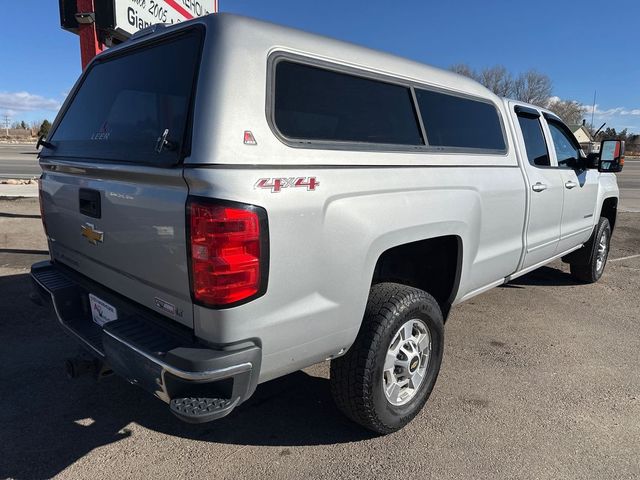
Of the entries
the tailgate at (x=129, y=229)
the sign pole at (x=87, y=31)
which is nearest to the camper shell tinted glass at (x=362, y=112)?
the tailgate at (x=129, y=229)

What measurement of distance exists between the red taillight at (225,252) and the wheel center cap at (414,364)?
1290 millimetres

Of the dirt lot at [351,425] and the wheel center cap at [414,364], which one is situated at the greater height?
the wheel center cap at [414,364]

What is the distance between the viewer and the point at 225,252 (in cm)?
191

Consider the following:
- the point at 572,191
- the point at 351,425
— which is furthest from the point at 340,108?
the point at 572,191

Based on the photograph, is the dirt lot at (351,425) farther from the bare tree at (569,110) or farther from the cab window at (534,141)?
the bare tree at (569,110)

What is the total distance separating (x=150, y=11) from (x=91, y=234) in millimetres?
4333

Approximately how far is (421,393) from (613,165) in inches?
140

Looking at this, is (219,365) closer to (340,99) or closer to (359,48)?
(340,99)

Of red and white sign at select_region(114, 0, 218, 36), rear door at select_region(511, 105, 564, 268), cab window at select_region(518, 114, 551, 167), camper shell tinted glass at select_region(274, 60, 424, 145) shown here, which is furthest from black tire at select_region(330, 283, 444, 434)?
red and white sign at select_region(114, 0, 218, 36)

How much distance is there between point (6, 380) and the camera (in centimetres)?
334

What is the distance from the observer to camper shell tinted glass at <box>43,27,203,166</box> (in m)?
2.12

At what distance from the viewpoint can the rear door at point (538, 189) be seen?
13.0 ft

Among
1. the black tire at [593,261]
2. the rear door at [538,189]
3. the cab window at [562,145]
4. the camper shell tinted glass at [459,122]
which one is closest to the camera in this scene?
the camper shell tinted glass at [459,122]

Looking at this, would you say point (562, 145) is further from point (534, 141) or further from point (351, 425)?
point (351, 425)
